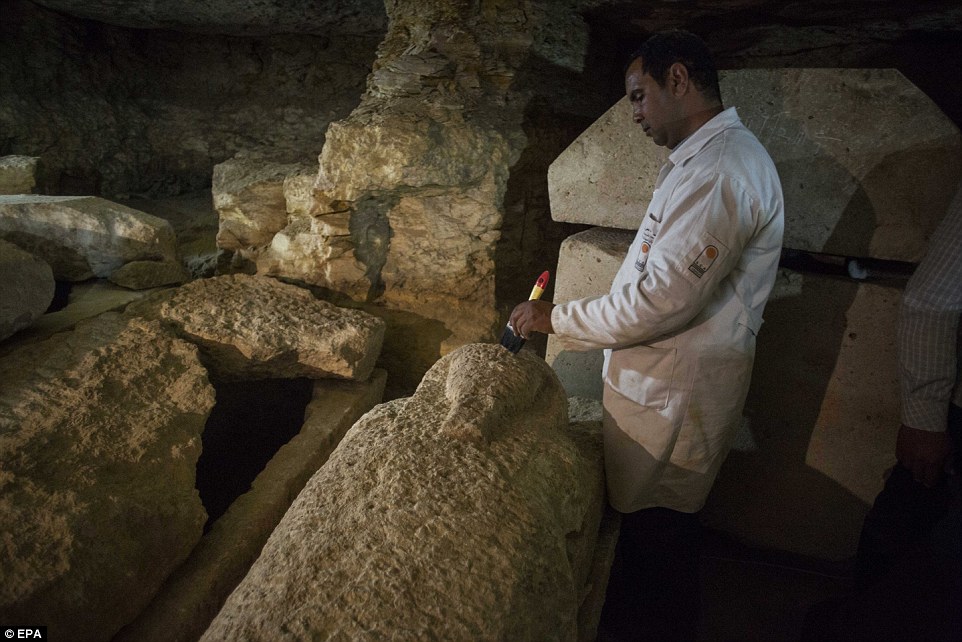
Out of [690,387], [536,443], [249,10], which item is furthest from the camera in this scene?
[249,10]

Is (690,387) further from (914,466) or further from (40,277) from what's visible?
(40,277)

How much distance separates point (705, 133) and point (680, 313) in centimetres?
48

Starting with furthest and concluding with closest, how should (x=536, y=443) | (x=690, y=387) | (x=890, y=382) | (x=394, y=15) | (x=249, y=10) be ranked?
(x=249, y=10) < (x=394, y=15) < (x=890, y=382) < (x=690, y=387) < (x=536, y=443)

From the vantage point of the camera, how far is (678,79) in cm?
153

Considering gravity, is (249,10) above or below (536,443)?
above

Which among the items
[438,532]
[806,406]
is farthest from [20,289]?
[806,406]

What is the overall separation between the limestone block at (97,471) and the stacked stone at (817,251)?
145 cm

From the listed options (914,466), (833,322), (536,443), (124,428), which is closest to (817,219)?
(833,322)

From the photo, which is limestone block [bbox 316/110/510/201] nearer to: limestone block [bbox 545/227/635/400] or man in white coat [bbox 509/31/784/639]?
limestone block [bbox 545/227/635/400]

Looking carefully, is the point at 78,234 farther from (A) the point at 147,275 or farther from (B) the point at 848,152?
(B) the point at 848,152

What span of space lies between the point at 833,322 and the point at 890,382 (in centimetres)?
27

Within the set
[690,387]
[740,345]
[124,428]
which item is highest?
[740,345]

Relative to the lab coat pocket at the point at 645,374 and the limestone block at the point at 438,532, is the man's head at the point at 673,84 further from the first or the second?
the limestone block at the point at 438,532

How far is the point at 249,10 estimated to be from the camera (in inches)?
177
